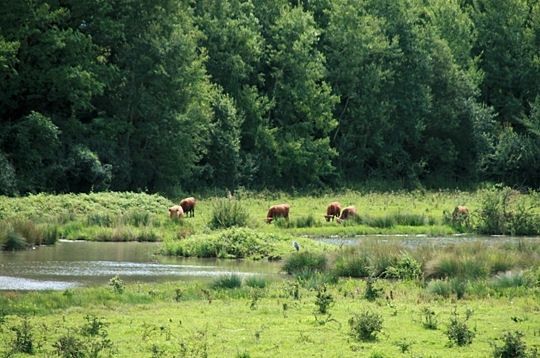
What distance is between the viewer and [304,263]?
3381 centimetres

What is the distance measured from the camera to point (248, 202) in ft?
212

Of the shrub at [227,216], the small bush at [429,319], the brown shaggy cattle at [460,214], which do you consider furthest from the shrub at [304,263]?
the brown shaggy cattle at [460,214]

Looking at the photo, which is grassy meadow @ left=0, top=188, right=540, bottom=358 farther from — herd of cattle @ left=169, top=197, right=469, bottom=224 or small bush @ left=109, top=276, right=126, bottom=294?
herd of cattle @ left=169, top=197, right=469, bottom=224

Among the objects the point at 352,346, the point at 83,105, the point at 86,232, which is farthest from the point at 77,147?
the point at 352,346

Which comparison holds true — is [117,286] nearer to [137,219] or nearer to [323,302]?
[323,302]

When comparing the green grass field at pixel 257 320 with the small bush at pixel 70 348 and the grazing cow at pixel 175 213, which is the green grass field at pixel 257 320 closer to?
the small bush at pixel 70 348

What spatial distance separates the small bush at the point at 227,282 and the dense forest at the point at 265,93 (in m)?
31.0

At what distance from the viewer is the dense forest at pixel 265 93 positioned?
2462 inches

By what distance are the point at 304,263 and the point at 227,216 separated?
37.9 ft

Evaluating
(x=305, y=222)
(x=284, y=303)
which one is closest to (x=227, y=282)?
(x=284, y=303)

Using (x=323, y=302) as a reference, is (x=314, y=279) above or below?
above

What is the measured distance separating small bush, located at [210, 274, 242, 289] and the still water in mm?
3585

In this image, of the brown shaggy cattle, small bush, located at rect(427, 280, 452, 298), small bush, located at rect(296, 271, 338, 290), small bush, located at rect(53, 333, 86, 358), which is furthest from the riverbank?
small bush, located at rect(53, 333, 86, 358)

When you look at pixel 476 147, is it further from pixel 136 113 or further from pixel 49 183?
pixel 49 183
